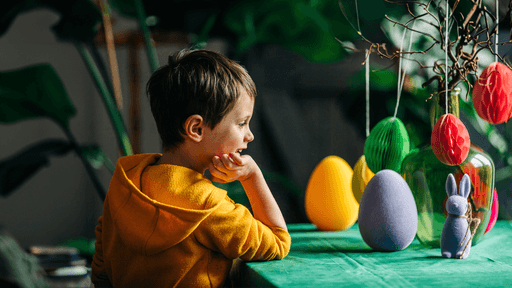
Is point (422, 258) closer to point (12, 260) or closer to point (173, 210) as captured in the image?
point (173, 210)

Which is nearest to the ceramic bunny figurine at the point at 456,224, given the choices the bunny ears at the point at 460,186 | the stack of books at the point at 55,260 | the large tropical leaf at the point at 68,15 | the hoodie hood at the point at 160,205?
the bunny ears at the point at 460,186

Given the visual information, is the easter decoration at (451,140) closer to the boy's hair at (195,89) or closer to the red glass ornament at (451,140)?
the red glass ornament at (451,140)

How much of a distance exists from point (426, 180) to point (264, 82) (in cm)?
111

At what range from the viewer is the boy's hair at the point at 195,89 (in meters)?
0.66

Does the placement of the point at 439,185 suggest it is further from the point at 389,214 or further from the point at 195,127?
the point at 195,127

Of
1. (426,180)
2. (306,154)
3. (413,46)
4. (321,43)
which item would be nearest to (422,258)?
(426,180)

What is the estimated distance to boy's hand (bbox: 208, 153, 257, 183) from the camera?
686mm

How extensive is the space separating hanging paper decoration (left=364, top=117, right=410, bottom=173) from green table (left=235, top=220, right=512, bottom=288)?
15cm

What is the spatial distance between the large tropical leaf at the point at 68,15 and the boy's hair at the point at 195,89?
0.87 m

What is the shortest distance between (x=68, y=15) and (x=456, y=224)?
1320 millimetres

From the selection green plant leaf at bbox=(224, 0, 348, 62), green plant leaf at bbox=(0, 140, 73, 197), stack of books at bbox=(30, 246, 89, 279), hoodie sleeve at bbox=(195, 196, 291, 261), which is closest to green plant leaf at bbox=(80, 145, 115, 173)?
green plant leaf at bbox=(0, 140, 73, 197)

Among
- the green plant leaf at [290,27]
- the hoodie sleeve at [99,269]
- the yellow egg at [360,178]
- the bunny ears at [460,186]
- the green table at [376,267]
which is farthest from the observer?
the green plant leaf at [290,27]

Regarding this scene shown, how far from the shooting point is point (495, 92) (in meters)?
0.68

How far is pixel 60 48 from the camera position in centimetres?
235
